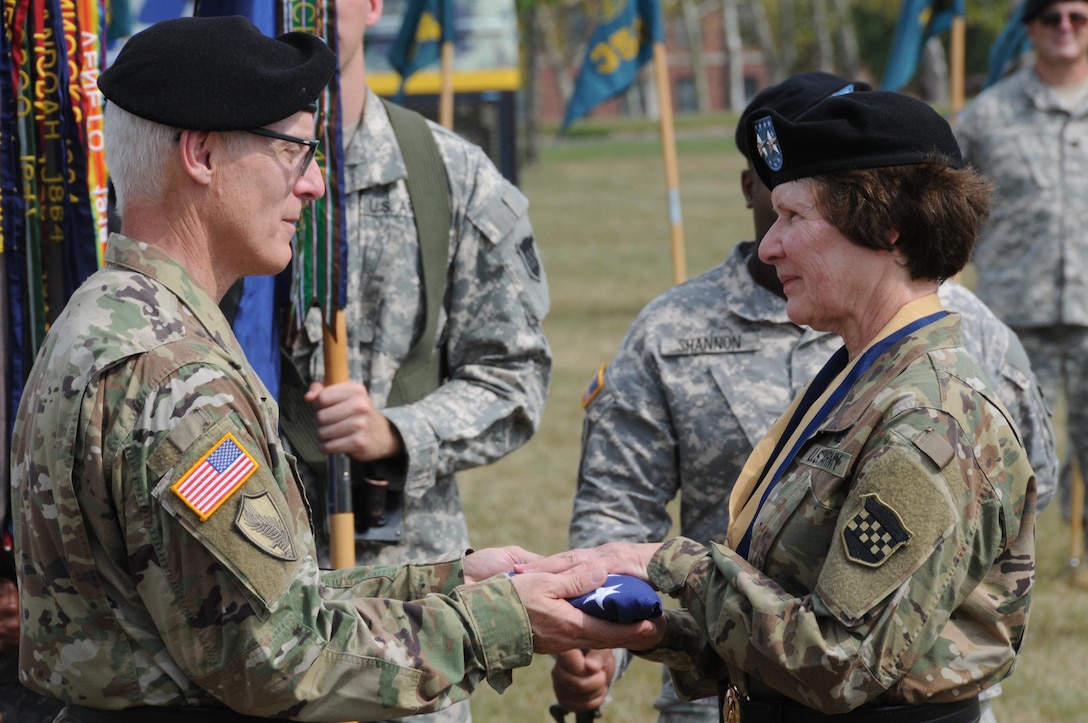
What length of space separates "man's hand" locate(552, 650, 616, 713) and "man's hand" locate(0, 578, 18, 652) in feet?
4.11

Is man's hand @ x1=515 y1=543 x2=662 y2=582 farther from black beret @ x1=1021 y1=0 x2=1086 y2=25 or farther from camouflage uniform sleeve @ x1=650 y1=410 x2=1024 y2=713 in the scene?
black beret @ x1=1021 y1=0 x2=1086 y2=25

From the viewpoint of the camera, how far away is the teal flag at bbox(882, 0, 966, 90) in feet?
27.8

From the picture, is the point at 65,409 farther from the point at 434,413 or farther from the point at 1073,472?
the point at 1073,472

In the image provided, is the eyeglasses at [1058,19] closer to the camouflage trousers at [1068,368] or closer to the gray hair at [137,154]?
the camouflage trousers at [1068,368]

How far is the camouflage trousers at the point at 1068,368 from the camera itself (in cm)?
664

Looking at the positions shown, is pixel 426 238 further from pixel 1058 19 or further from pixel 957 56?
pixel 957 56

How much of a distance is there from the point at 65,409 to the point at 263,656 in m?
0.49

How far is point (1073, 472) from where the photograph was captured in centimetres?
718

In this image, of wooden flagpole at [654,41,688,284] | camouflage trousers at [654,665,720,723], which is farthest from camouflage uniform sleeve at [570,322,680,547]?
wooden flagpole at [654,41,688,284]

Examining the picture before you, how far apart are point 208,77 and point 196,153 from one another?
13 centimetres

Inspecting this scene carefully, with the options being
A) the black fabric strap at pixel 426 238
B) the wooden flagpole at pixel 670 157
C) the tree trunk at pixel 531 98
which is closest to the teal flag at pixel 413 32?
the wooden flagpole at pixel 670 157

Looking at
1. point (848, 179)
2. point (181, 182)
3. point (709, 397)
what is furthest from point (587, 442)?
point (181, 182)

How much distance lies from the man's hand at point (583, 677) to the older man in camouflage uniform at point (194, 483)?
886 mm

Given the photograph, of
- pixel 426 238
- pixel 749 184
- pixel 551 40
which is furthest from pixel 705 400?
pixel 551 40
